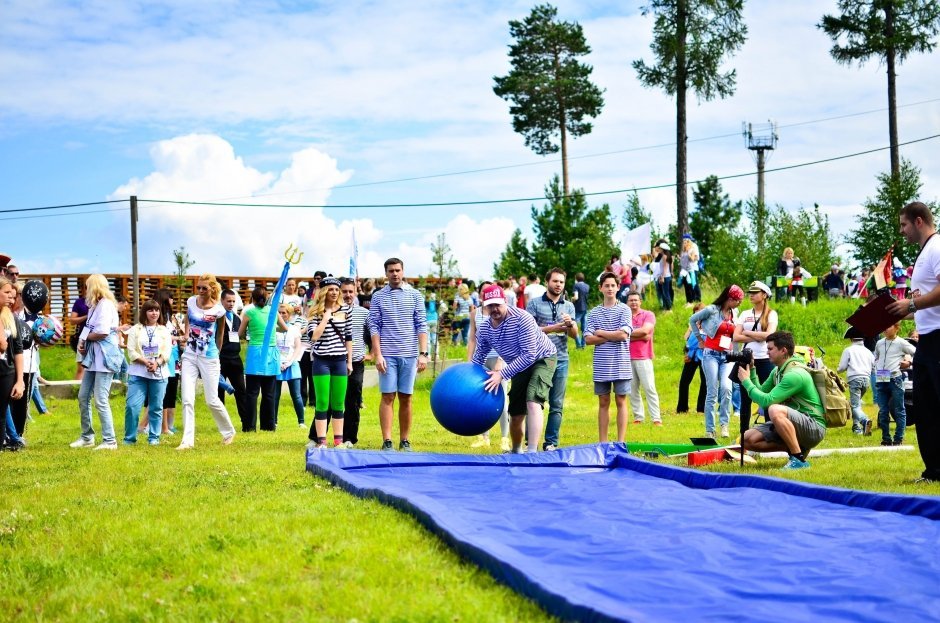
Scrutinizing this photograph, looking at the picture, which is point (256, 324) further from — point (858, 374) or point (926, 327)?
point (926, 327)

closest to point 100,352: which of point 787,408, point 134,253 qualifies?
point 787,408

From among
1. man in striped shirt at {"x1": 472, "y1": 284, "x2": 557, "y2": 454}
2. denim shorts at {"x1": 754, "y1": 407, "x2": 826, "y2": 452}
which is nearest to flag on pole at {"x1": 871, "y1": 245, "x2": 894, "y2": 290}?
denim shorts at {"x1": 754, "y1": 407, "x2": 826, "y2": 452}

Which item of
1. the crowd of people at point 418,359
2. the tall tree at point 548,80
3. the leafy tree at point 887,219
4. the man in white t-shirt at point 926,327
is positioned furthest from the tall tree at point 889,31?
the man in white t-shirt at point 926,327

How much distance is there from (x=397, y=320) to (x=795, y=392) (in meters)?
4.34

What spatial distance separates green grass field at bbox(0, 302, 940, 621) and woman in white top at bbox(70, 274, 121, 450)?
86 centimetres

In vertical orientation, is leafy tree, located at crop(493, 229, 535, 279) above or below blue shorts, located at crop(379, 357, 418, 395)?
above

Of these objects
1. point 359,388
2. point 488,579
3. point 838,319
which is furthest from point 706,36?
point 488,579

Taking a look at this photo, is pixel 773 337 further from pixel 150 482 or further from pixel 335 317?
pixel 150 482

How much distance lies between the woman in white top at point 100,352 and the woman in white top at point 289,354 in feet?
11.4

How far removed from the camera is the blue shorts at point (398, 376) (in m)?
12.2

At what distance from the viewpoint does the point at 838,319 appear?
2802cm

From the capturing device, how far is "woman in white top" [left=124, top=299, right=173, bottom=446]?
1303cm

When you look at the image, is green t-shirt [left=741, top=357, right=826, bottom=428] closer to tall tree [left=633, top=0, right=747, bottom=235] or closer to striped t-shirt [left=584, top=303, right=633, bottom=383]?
striped t-shirt [left=584, top=303, right=633, bottom=383]

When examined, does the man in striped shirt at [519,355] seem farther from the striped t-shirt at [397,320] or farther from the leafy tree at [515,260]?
the leafy tree at [515,260]
